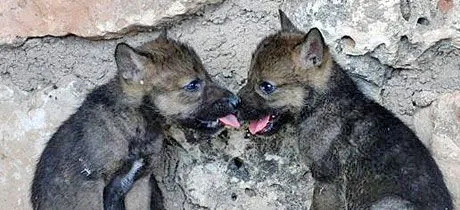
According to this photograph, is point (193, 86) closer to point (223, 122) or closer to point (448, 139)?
point (223, 122)

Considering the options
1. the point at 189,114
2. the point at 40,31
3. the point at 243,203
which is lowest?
the point at 243,203

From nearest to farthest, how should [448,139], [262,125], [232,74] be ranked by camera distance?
[448,139] → [262,125] → [232,74]

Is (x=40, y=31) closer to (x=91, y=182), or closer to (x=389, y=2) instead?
(x=91, y=182)

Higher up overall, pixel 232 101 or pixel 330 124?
pixel 232 101

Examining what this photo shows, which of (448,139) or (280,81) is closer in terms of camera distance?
(448,139)

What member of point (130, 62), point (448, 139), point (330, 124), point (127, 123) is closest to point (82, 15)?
point (130, 62)

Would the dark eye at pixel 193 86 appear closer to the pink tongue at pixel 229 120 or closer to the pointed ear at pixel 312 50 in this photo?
the pink tongue at pixel 229 120

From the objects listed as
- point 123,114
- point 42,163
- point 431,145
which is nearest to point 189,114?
point 123,114

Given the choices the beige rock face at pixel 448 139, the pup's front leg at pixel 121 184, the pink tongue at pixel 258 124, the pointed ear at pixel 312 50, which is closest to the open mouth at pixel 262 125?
the pink tongue at pixel 258 124
